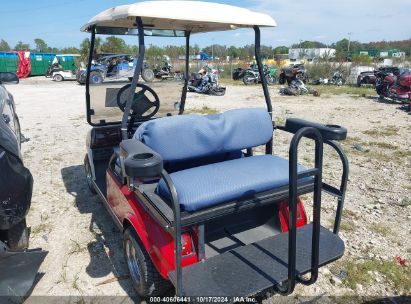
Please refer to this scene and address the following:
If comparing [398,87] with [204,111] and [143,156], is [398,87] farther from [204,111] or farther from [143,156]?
[143,156]

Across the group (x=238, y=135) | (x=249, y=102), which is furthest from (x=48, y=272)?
(x=249, y=102)

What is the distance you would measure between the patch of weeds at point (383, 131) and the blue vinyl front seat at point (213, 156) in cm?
510

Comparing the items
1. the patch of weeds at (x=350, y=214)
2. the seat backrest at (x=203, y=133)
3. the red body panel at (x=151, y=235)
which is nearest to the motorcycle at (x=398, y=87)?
the patch of weeds at (x=350, y=214)

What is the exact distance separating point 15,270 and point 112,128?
177 cm

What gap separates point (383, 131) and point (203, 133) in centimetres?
610

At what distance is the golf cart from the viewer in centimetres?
171

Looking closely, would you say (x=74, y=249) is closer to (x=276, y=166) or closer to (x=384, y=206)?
(x=276, y=166)

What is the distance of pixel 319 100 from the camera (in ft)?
38.5

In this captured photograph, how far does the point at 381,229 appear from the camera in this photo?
320cm

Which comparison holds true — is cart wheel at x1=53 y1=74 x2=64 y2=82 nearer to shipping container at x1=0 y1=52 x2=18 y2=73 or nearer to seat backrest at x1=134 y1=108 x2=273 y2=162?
shipping container at x1=0 y1=52 x2=18 y2=73

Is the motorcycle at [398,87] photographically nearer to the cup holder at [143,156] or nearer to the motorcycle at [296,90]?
the motorcycle at [296,90]

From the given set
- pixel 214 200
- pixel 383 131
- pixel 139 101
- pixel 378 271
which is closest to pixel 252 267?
pixel 214 200

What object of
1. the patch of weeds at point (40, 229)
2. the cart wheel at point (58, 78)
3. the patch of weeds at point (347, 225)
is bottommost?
the patch of weeds at point (347, 225)

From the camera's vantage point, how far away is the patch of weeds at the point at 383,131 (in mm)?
6802
